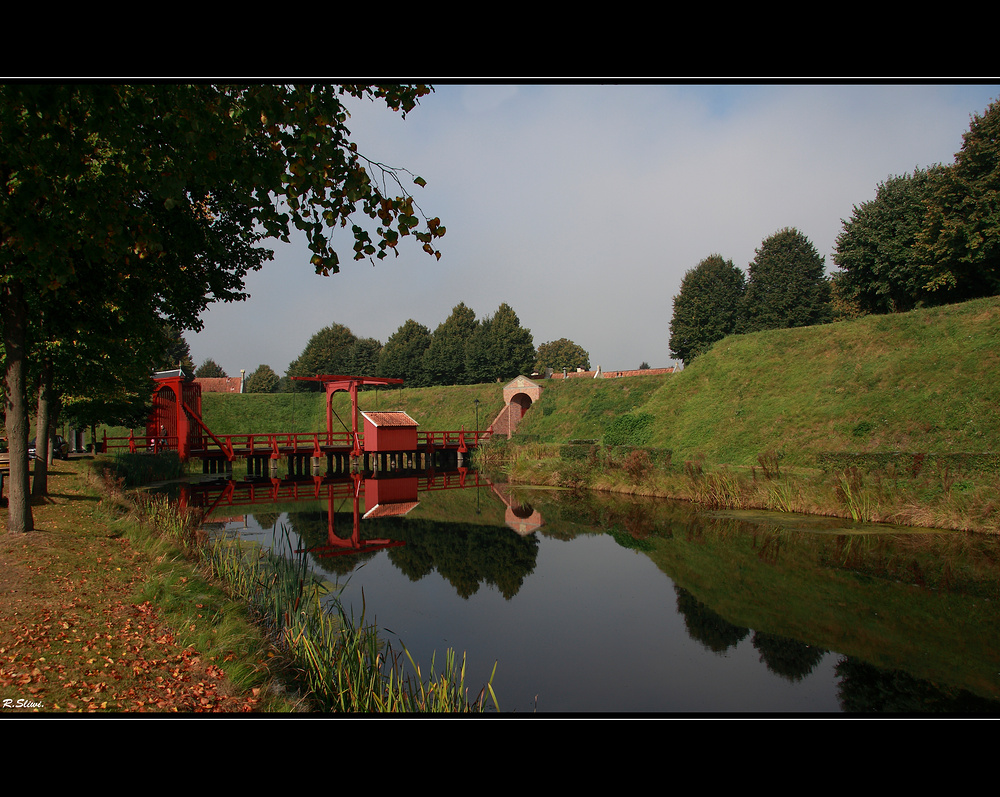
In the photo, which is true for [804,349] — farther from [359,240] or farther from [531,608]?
[359,240]

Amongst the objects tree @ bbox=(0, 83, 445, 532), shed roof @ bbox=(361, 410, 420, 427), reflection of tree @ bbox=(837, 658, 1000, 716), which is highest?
tree @ bbox=(0, 83, 445, 532)

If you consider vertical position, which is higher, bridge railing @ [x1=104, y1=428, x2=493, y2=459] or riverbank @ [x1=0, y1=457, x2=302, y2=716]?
bridge railing @ [x1=104, y1=428, x2=493, y2=459]

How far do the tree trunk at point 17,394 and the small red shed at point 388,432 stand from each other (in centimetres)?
1930

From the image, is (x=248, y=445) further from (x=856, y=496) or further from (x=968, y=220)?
(x=968, y=220)

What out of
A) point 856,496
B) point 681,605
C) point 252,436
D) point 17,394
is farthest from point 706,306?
point 17,394

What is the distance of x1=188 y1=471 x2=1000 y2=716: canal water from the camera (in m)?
5.52

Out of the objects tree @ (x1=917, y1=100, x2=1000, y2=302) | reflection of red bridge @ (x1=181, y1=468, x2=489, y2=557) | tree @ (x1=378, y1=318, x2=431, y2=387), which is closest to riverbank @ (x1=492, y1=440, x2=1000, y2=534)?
reflection of red bridge @ (x1=181, y1=468, x2=489, y2=557)

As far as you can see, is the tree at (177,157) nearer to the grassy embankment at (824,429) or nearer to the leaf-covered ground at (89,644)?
the leaf-covered ground at (89,644)

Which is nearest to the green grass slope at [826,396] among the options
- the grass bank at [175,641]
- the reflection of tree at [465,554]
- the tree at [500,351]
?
the reflection of tree at [465,554]

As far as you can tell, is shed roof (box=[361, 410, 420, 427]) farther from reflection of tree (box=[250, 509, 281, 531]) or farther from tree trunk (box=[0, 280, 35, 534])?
tree trunk (box=[0, 280, 35, 534])

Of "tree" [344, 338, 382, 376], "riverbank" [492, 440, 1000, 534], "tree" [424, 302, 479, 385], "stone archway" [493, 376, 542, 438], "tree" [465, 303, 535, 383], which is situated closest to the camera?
"riverbank" [492, 440, 1000, 534]

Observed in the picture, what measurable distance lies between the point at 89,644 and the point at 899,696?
6.51m

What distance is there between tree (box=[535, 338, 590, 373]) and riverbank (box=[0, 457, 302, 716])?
65705mm

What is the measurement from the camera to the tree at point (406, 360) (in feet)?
184
